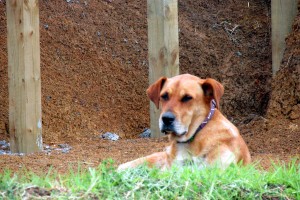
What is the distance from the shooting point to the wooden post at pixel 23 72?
923cm

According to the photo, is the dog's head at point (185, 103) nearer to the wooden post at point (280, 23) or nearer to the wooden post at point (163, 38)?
the wooden post at point (163, 38)

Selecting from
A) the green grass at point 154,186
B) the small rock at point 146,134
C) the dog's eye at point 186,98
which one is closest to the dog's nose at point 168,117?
the dog's eye at point 186,98

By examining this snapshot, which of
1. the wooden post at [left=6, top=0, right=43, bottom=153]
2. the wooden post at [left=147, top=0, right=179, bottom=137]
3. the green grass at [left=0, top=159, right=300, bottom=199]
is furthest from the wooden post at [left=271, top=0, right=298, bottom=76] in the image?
the green grass at [left=0, top=159, right=300, bottom=199]

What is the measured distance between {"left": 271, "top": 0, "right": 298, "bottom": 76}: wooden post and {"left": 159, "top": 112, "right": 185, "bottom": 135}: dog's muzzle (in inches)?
155

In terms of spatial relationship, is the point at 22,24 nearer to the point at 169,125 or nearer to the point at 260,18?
the point at 169,125

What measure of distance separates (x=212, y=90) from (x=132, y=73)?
4.83 metres

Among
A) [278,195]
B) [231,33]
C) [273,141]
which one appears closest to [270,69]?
[231,33]

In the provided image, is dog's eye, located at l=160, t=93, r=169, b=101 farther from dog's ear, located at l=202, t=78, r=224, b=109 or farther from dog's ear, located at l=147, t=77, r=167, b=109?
dog's ear, located at l=202, t=78, r=224, b=109

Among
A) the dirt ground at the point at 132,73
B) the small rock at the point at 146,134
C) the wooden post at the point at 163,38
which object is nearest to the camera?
the wooden post at the point at 163,38

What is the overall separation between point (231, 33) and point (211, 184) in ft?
26.8

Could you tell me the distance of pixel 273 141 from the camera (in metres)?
9.77

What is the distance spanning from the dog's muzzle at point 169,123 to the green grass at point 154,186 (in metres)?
1.70

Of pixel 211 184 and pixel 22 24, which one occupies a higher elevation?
pixel 22 24

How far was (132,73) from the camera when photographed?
1207 cm
